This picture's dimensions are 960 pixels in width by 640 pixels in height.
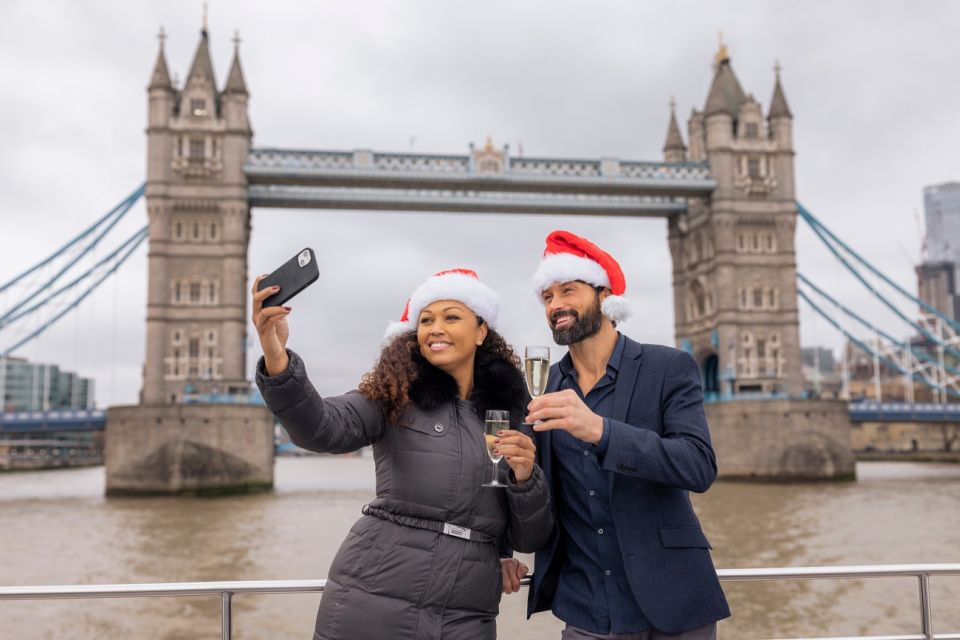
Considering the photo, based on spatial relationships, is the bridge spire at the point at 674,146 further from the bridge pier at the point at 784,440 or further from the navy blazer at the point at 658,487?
the navy blazer at the point at 658,487

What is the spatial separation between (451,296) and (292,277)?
0.64 meters

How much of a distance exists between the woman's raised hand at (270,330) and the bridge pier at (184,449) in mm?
25751

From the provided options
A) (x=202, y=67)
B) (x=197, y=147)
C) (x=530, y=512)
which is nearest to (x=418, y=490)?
(x=530, y=512)

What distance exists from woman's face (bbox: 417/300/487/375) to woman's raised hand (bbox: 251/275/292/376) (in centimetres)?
49

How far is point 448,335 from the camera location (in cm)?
260

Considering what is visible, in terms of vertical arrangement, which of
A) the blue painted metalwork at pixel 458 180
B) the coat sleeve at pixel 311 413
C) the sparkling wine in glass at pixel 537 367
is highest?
the blue painted metalwork at pixel 458 180

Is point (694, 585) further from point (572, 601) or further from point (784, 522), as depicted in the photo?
point (784, 522)

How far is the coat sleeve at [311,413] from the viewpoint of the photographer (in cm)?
219

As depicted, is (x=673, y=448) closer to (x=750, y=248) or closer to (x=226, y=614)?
(x=226, y=614)

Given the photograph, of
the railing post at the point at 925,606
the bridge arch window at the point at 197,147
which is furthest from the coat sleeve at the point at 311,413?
the bridge arch window at the point at 197,147

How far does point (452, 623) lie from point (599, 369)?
84 cm

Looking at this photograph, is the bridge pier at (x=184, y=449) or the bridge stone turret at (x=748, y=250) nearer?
the bridge pier at (x=184, y=449)

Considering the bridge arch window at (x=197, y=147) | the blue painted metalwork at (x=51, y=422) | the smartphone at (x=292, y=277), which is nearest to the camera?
the smartphone at (x=292, y=277)

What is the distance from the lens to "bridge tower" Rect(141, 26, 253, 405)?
3133 cm
